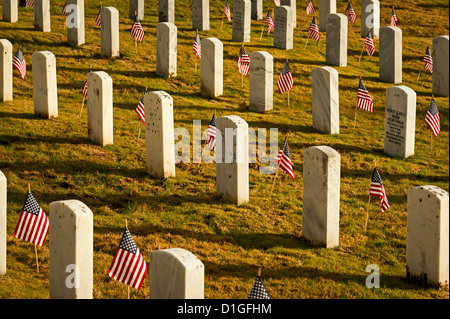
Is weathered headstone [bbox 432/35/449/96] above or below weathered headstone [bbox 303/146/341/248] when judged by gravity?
above

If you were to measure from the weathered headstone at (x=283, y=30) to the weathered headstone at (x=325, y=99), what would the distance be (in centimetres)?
659

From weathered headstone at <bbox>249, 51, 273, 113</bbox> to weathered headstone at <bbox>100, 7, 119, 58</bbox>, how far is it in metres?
4.43

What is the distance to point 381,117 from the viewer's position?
→ 1872 centimetres

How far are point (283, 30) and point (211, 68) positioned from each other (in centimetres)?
537

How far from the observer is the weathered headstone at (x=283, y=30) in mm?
23203

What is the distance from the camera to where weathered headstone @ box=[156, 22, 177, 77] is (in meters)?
19.4

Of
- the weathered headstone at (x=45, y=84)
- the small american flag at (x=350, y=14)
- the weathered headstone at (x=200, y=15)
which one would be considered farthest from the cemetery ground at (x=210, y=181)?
the small american flag at (x=350, y=14)

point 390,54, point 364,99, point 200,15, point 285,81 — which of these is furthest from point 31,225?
point 200,15

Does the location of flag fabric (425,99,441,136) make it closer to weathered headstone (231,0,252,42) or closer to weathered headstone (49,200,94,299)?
weathered headstone (231,0,252,42)

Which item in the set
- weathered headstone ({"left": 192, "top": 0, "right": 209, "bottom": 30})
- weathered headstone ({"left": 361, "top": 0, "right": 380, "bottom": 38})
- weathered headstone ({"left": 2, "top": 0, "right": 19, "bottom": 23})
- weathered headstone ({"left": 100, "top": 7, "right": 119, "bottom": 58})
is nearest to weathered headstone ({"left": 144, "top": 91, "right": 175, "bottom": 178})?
weathered headstone ({"left": 100, "top": 7, "right": 119, "bottom": 58})

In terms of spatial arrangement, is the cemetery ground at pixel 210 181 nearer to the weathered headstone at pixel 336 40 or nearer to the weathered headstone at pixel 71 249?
the weathered headstone at pixel 336 40

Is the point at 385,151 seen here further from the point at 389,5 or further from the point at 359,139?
the point at 389,5

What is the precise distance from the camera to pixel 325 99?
55.2ft

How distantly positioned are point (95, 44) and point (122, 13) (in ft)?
17.2
